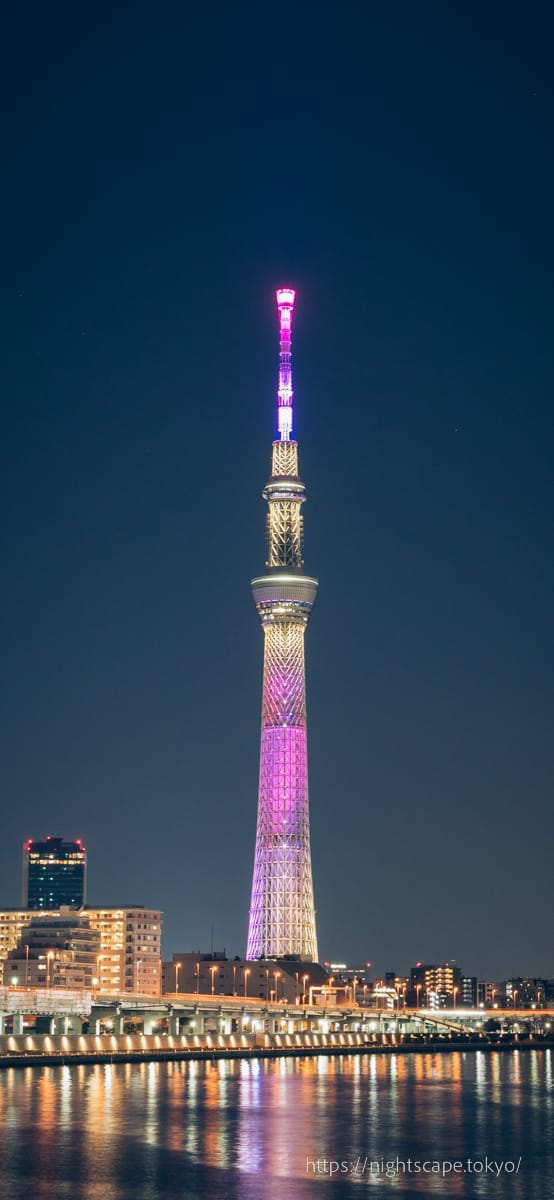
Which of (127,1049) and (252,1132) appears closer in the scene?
(252,1132)

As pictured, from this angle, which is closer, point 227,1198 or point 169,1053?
point 227,1198

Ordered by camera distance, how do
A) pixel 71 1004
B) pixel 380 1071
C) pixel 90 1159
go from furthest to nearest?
pixel 71 1004 → pixel 380 1071 → pixel 90 1159

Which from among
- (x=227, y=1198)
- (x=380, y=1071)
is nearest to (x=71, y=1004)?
(x=380, y=1071)

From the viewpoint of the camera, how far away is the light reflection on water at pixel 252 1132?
81875mm

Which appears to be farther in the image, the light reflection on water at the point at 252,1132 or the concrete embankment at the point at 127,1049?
the concrete embankment at the point at 127,1049

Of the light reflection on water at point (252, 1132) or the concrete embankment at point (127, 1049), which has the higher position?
the concrete embankment at point (127, 1049)

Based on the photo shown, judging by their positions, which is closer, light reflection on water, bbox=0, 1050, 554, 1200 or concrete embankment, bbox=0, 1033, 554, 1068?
light reflection on water, bbox=0, 1050, 554, 1200

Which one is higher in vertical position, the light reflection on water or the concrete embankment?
the concrete embankment

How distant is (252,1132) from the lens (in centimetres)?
10162

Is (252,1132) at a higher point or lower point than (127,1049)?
lower

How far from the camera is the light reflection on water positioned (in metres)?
81.9

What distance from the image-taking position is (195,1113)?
367 feet

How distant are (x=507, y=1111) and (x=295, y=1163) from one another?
1453 inches

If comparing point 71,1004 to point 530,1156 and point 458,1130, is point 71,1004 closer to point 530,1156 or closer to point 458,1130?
point 458,1130
